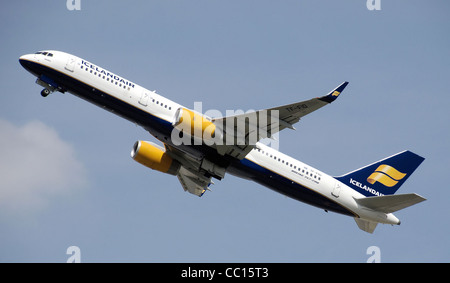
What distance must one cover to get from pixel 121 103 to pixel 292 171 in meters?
13.9

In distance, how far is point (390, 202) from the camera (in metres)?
48.1

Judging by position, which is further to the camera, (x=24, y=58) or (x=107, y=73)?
(x=24, y=58)

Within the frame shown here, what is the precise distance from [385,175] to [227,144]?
564 inches

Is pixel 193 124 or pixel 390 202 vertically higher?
pixel 193 124

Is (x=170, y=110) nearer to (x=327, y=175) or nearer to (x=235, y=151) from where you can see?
(x=235, y=151)

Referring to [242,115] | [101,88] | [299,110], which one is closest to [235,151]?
[242,115]

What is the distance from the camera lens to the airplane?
46.0 metres

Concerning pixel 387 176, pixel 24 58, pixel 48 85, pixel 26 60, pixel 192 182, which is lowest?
pixel 387 176

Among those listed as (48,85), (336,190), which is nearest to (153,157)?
(48,85)

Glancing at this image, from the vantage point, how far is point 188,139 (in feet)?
152

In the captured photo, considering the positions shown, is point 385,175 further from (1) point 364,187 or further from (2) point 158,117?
(2) point 158,117

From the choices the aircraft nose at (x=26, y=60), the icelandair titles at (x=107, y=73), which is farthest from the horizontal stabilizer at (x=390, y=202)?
the aircraft nose at (x=26, y=60)

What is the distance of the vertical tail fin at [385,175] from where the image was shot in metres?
51.7

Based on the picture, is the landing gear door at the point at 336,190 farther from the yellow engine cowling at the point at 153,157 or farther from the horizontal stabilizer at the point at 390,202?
the yellow engine cowling at the point at 153,157
